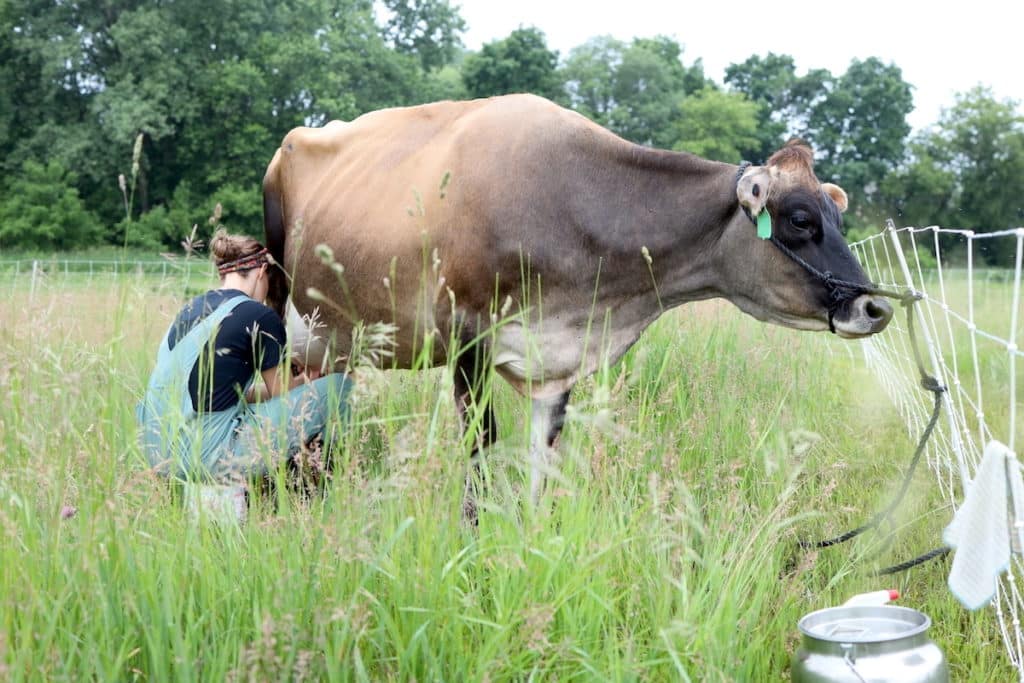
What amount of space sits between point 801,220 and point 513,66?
41.3 m

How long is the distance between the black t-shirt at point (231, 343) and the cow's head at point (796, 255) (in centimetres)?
191

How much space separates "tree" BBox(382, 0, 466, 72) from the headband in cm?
3903

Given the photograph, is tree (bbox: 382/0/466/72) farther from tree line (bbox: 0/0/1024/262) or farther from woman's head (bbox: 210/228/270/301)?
woman's head (bbox: 210/228/270/301)

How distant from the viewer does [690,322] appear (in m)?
6.71

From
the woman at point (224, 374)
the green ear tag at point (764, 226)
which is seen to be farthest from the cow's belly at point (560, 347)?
the woman at point (224, 374)

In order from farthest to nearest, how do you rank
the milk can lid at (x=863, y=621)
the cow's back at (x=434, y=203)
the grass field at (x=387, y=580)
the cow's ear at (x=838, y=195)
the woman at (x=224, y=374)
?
the cow's ear at (x=838, y=195)
the cow's back at (x=434, y=203)
the woman at (x=224, y=374)
the milk can lid at (x=863, y=621)
the grass field at (x=387, y=580)

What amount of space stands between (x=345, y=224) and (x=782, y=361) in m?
2.84

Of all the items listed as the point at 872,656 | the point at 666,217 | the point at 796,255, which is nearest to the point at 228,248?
the point at 666,217

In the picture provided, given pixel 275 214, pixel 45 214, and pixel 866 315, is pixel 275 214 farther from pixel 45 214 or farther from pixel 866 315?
pixel 45 214

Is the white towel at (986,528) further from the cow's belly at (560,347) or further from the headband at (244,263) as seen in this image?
the headband at (244,263)

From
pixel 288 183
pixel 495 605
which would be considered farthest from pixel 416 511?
pixel 288 183

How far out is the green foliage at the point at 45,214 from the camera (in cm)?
3006

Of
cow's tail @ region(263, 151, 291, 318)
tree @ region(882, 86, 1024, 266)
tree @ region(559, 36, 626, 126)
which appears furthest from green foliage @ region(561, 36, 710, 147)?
cow's tail @ region(263, 151, 291, 318)

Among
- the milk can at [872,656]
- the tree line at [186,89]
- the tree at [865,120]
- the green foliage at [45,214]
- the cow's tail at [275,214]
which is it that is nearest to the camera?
the milk can at [872,656]
